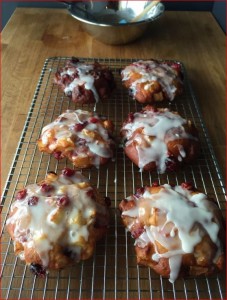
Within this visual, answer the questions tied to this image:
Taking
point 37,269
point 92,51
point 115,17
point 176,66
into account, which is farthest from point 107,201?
point 115,17

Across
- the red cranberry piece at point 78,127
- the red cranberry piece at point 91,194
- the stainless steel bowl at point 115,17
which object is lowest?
the red cranberry piece at point 91,194

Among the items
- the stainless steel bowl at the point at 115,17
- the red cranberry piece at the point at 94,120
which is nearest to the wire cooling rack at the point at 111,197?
the red cranberry piece at the point at 94,120

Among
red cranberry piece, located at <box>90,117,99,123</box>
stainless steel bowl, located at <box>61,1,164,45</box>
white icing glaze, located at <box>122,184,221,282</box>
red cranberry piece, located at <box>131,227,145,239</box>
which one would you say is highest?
stainless steel bowl, located at <box>61,1,164,45</box>

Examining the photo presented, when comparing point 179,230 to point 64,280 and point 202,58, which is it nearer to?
point 64,280

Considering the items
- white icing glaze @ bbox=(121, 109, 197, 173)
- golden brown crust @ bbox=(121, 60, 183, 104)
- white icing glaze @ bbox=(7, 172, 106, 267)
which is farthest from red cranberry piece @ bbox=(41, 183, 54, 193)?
golden brown crust @ bbox=(121, 60, 183, 104)

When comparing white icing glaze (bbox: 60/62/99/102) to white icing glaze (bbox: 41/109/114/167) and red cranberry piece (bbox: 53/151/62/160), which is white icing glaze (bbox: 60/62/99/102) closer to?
white icing glaze (bbox: 41/109/114/167)

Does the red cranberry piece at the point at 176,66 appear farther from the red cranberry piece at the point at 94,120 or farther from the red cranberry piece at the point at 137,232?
the red cranberry piece at the point at 137,232

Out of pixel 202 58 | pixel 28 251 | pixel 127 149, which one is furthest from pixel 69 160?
pixel 202 58
